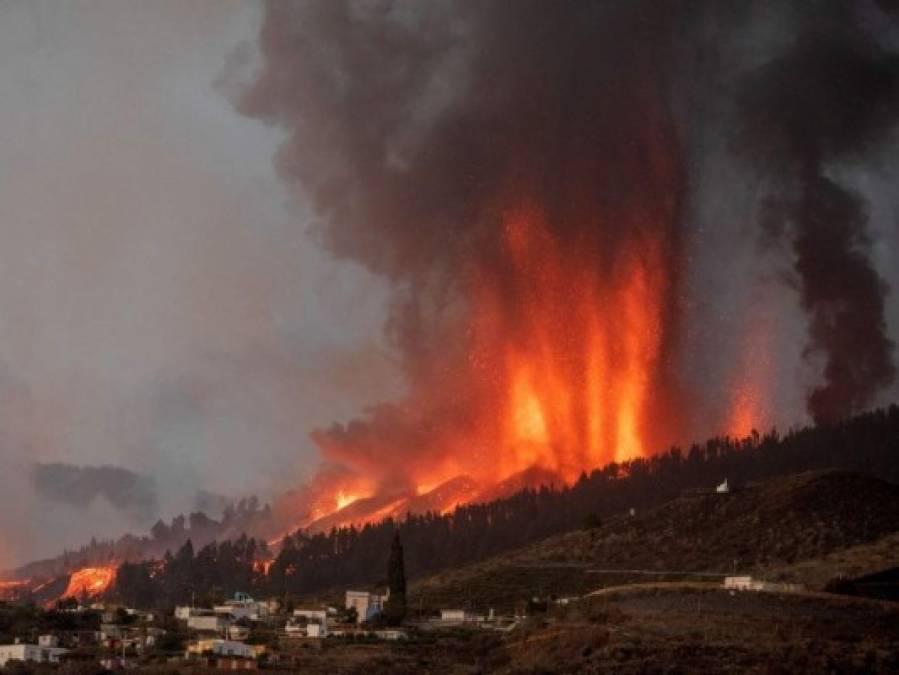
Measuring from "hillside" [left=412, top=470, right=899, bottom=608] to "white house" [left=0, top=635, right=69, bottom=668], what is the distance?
4160 cm

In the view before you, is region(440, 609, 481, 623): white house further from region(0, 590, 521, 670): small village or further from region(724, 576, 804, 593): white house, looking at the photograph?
region(724, 576, 804, 593): white house

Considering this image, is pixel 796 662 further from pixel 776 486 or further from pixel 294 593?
pixel 294 593

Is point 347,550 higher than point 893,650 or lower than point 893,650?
higher

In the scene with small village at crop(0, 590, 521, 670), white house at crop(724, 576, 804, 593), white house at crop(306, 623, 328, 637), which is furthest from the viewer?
white house at crop(306, 623, 328, 637)

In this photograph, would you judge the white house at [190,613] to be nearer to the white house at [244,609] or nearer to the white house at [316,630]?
the white house at [244,609]

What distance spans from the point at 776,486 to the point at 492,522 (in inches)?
1899

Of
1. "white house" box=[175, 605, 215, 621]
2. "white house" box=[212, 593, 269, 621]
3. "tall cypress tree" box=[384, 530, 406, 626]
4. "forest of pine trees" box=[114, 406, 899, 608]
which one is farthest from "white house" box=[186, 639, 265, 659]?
"forest of pine trees" box=[114, 406, 899, 608]

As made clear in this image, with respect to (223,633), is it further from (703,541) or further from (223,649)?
(703,541)

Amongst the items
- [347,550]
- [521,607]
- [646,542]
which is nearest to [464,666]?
[521,607]

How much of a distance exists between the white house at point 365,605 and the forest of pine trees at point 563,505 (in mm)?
28083

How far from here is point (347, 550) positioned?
192875mm

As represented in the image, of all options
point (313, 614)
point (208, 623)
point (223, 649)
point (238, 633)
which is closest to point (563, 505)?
point (313, 614)

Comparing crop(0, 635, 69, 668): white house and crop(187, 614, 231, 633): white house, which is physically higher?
crop(187, 614, 231, 633): white house

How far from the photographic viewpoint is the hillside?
120 meters
